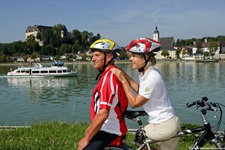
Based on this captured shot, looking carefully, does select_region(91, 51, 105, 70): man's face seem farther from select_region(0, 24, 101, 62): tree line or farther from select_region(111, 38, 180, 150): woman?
select_region(0, 24, 101, 62): tree line

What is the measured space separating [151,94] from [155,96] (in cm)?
7

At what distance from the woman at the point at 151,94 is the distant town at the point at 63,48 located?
140 m

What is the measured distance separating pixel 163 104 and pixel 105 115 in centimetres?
66

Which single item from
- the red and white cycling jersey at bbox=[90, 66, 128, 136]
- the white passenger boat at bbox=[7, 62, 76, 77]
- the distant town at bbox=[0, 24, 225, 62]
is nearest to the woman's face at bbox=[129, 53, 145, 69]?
the red and white cycling jersey at bbox=[90, 66, 128, 136]

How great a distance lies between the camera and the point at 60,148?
5520 mm

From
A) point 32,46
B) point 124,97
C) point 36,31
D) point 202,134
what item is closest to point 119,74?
point 124,97

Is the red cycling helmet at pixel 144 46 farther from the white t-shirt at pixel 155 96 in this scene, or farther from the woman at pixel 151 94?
the white t-shirt at pixel 155 96

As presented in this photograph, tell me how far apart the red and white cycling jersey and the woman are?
9 centimetres

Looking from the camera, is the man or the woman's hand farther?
the woman's hand

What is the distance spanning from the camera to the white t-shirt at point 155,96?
2980 mm

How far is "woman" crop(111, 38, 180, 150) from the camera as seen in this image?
3.00 meters

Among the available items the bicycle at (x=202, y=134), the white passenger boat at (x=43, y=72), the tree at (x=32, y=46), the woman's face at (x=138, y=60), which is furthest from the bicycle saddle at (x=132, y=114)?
the tree at (x=32, y=46)

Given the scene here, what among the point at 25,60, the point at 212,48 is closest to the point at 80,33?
the point at 25,60

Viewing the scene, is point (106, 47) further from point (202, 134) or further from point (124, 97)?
point (202, 134)
